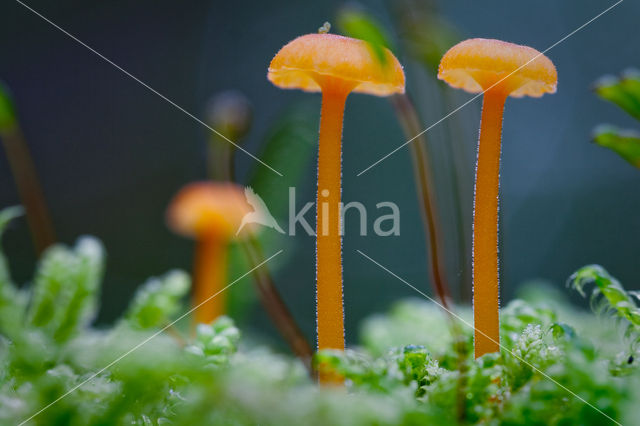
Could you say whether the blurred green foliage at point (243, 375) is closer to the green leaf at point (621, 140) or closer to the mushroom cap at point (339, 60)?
the green leaf at point (621, 140)

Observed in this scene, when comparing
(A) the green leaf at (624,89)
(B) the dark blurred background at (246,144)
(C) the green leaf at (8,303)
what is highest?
(A) the green leaf at (624,89)

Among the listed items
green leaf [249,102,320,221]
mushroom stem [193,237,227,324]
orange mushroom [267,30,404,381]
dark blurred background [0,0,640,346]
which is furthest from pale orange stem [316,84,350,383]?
dark blurred background [0,0,640,346]

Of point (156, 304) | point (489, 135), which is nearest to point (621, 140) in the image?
point (489, 135)

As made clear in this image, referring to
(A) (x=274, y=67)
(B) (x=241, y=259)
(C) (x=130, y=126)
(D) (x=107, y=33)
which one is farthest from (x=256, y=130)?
(A) (x=274, y=67)

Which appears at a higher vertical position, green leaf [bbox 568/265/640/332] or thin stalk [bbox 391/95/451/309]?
thin stalk [bbox 391/95/451/309]

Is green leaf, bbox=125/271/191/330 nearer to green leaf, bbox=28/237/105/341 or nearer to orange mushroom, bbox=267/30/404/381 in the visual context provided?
green leaf, bbox=28/237/105/341

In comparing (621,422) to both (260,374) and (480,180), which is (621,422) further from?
(260,374)

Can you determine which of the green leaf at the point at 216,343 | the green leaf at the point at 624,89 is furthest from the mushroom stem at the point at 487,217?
the green leaf at the point at 216,343
